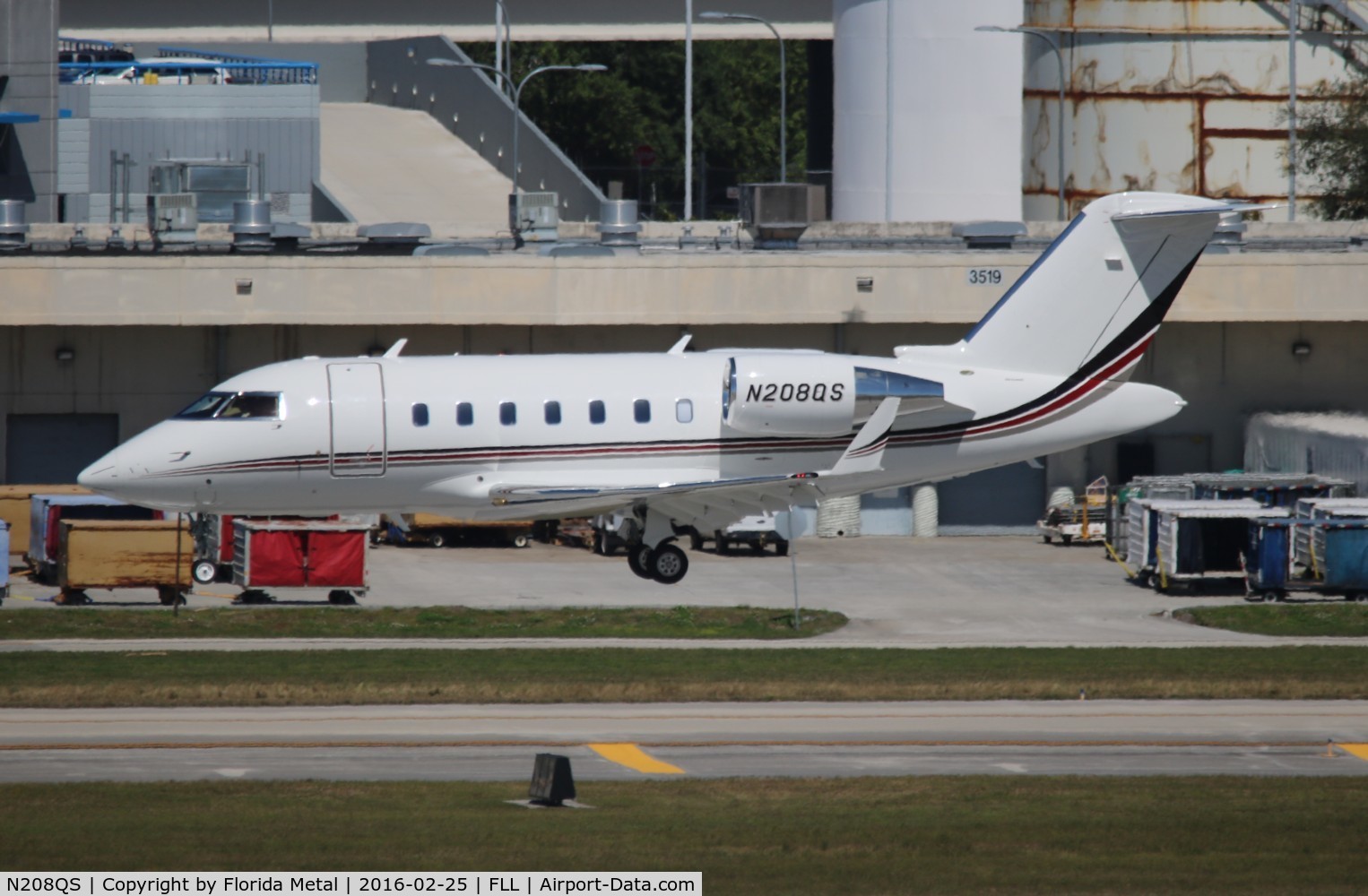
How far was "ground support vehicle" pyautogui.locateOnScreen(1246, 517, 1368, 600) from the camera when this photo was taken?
132ft

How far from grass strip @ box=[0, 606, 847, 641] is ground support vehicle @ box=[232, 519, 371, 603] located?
2.11 m

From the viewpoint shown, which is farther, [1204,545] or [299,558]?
[1204,545]

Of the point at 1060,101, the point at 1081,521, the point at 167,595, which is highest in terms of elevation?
the point at 1060,101

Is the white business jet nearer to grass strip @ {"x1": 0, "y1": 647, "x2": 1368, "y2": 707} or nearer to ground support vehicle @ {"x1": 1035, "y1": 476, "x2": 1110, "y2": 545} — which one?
grass strip @ {"x1": 0, "y1": 647, "x2": 1368, "y2": 707}

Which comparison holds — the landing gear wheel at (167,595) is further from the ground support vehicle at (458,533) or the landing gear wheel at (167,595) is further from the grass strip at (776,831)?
the grass strip at (776,831)

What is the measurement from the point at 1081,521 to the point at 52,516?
1067 inches

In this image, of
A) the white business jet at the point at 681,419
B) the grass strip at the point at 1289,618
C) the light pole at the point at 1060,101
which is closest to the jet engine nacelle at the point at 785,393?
the white business jet at the point at 681,419

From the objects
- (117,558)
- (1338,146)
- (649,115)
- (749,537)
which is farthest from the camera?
(649,115)

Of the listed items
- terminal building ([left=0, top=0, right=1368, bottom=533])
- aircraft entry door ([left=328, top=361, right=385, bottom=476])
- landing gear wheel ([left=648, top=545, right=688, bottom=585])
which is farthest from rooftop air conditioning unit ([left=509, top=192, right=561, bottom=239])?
aircraft entry door ([left=328, top=361, right=385, bottom=476])

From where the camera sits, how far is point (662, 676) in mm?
29078

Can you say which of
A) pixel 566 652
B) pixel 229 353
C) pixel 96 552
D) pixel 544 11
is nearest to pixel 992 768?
pixel 566 652

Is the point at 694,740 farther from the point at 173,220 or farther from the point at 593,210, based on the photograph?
the point at 593,210

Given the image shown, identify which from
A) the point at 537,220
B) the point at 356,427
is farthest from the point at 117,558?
the point at 537,220

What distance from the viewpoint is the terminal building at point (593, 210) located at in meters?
51.3
